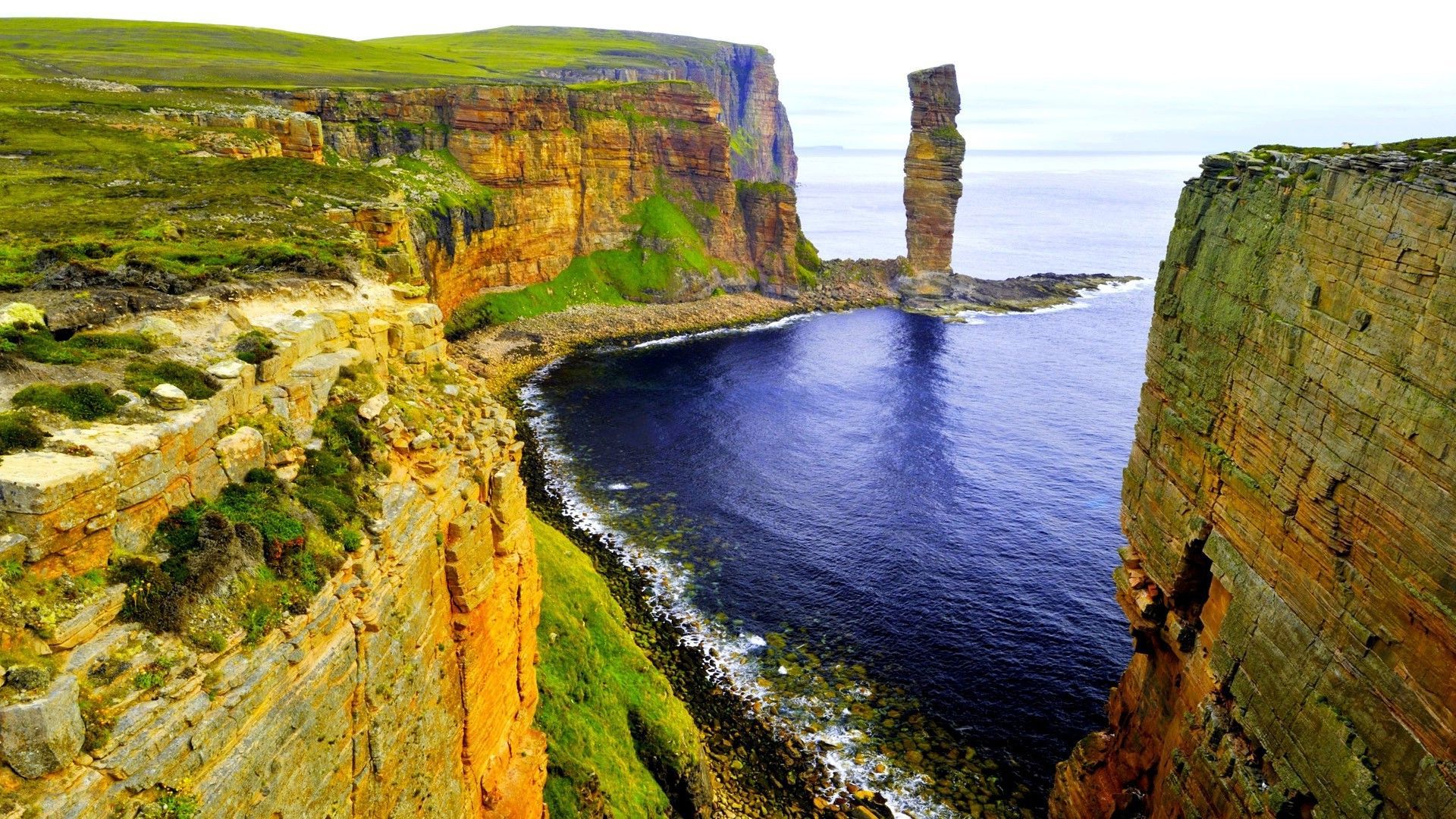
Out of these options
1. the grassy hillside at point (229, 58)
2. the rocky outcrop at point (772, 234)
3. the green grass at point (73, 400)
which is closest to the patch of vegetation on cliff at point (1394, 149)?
the green grass at point (73, 400)

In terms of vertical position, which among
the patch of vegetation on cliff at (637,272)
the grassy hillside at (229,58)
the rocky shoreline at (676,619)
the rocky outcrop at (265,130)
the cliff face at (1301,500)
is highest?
the grassy hillside at (229,58)

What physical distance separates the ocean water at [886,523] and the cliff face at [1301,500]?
12639 millimetres

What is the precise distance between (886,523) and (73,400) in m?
50.8

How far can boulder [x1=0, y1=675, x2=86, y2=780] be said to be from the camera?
8.63 metres

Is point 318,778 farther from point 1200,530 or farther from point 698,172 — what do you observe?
point 698,172

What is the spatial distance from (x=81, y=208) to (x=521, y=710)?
2294 cm

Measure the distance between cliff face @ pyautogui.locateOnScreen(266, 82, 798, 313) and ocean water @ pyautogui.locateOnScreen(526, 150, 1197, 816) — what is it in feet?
69.4

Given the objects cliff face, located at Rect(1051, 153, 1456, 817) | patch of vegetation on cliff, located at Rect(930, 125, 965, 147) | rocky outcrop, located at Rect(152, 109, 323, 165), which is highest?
patch of vegetation on cliff, located at Rect(930, 125, 965, 147)

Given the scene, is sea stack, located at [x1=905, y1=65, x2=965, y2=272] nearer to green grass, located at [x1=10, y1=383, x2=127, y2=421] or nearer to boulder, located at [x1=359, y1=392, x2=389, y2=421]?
boulder, located at [x1=359, y1=392, x2=389, y2=421]

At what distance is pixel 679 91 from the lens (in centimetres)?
12556

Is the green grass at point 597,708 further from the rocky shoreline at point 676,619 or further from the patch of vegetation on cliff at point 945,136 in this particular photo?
the patch of vegetation on cliff at point 945,136

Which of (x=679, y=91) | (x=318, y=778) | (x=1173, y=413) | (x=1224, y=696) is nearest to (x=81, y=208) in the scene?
(x=318, y=778)

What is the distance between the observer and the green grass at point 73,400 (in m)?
12.4

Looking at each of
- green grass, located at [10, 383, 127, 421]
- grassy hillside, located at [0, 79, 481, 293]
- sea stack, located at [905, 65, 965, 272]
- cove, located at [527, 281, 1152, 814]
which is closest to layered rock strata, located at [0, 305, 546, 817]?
green grass, located at [10, 383, 127, 421]
